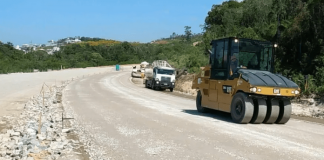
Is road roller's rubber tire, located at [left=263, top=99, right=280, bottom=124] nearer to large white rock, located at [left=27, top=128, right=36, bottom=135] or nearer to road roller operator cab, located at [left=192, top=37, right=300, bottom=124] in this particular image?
road roller operator cab, located at [left=192, top=37, right=300, bottom=124]

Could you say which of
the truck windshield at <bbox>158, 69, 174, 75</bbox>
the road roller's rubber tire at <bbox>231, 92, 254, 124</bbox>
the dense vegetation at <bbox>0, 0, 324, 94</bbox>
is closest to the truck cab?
the truck windshield at <bbox>158, 69, 174, 75</bbox>

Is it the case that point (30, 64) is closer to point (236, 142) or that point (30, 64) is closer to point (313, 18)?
point (313, 18)

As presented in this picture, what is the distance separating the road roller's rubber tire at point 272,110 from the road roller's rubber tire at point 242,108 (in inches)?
28.6

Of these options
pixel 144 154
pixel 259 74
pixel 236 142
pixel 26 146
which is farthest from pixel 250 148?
pixel 26 146

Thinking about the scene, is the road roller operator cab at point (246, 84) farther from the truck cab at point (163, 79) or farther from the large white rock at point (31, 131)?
the truck cab at point (163, 79)

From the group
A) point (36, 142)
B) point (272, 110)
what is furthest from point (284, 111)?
point (36, 142)

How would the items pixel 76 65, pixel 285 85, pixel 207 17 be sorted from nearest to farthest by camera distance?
pixel 285 85 < pixel 207 17 < pixel 76 65

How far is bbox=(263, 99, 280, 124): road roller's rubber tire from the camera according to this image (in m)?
11.8

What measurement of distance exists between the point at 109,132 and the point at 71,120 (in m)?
3.19

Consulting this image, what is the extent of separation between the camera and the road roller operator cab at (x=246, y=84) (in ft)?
37.5

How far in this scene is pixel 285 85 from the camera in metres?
11.5

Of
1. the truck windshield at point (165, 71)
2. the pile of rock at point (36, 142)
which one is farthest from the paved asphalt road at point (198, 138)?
the truck windshield at point (165, 71)

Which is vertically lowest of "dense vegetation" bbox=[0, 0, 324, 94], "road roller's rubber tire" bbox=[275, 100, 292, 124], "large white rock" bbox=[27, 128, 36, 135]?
"large white rock" bbox=[27, 128, 36, 135]

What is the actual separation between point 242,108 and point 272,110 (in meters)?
1.05
